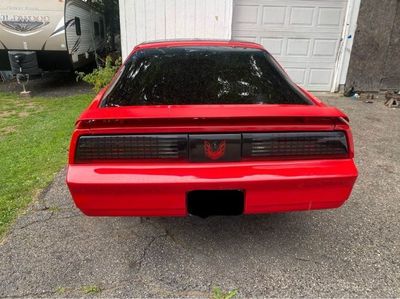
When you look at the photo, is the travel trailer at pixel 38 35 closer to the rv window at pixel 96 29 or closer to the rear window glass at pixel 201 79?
the rv window at pixel 96 29

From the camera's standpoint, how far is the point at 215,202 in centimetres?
215

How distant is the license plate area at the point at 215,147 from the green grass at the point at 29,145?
5.96 feet

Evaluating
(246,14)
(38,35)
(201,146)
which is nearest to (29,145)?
(201,146)

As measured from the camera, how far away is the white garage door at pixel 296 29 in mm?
7770

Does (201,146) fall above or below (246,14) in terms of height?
below

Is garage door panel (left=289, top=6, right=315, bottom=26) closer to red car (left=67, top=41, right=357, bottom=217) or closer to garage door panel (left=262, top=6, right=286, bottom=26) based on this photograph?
garage door panel (left=262, top=6, right=286, bottom=26)

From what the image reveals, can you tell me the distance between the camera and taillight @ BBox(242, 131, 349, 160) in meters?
2.08

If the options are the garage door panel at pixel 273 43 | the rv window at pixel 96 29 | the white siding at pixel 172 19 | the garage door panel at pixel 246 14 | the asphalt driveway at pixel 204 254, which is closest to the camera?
the asphalt driveway at pixel 204 254

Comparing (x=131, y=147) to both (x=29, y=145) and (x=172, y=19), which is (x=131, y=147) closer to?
(x=29, y=145)

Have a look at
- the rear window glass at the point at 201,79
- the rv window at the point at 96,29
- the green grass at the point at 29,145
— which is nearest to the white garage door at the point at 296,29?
the green grass at the point at 29,145

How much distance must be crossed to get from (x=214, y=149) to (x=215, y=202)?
351mm

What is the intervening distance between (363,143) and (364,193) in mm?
1826

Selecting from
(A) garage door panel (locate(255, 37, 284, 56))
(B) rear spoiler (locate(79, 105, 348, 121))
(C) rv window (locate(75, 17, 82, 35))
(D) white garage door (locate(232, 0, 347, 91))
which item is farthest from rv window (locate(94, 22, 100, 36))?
(B) rear spoiler (locate(79, 105, 348, 121))

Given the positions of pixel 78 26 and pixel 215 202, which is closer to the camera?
pixel 215 202
